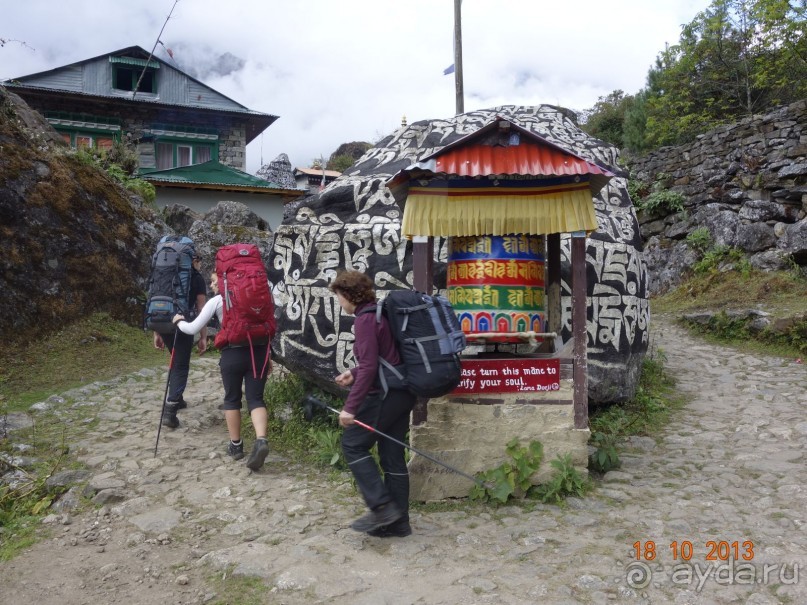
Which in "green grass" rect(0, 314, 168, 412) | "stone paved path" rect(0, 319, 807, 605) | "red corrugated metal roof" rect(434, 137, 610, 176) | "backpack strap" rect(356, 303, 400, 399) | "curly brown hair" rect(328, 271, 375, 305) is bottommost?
"stone paved path" rect(0, 319, 807, 605)

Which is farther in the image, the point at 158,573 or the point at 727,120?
the point at 727,120

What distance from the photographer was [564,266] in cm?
659

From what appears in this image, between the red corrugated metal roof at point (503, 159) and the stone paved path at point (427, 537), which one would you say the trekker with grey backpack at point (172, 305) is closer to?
the stone paved path at point (427, 537)

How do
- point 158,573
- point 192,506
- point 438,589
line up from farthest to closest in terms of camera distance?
point 192,506 < point 158,573 < point 438,589

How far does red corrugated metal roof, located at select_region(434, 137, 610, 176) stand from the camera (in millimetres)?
4555

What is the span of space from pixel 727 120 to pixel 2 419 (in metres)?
23.8

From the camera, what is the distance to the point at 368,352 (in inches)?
161

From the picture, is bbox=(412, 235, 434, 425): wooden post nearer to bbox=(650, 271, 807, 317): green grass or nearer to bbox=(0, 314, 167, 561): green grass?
bbox=(0, 314, 167, 561): green grass

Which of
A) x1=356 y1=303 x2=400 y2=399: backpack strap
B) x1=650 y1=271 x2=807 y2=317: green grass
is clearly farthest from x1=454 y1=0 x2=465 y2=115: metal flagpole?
x1=356 y1=303 x2=400 y2=399: backpack strap

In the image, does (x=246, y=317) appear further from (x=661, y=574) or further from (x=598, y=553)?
(x=661, y=574)

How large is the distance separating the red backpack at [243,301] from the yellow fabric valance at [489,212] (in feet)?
4.27

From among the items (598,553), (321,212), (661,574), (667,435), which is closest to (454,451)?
(598,553)

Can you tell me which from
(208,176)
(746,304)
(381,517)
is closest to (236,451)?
(381,517)

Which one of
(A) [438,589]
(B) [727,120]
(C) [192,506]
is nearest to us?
(A) [438,589]
